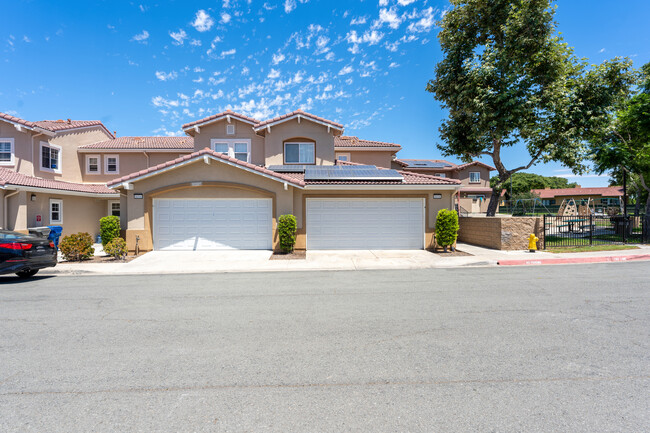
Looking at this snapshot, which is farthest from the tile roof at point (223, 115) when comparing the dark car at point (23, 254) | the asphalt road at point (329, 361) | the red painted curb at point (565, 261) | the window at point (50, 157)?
the red painted curb at point (565, 261)

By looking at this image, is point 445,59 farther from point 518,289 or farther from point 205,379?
point 205,379

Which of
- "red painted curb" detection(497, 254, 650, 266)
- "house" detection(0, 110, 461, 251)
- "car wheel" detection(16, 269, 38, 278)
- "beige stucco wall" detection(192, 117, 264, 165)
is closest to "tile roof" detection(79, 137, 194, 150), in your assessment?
"beige stucco wall" detection(192, 117, 264, 165)

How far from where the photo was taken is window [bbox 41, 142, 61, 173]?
17562 millimetres

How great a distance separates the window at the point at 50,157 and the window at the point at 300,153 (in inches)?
535

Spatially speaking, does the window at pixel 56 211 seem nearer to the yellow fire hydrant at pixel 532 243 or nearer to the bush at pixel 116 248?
the bush at pixel 116 248

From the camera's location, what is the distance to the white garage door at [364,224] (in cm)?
1435

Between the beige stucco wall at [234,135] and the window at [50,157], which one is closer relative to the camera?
the window at [50,157]

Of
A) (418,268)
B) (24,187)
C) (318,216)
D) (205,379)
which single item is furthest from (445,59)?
(24,187)

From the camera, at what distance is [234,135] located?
731 inches

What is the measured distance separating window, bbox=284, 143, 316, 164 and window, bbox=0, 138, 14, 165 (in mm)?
14333

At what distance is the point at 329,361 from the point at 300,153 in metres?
15.3

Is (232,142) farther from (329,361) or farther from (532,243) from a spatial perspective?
(329,361)

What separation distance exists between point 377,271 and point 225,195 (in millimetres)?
7550

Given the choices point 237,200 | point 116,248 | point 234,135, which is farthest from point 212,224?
point 234,135
